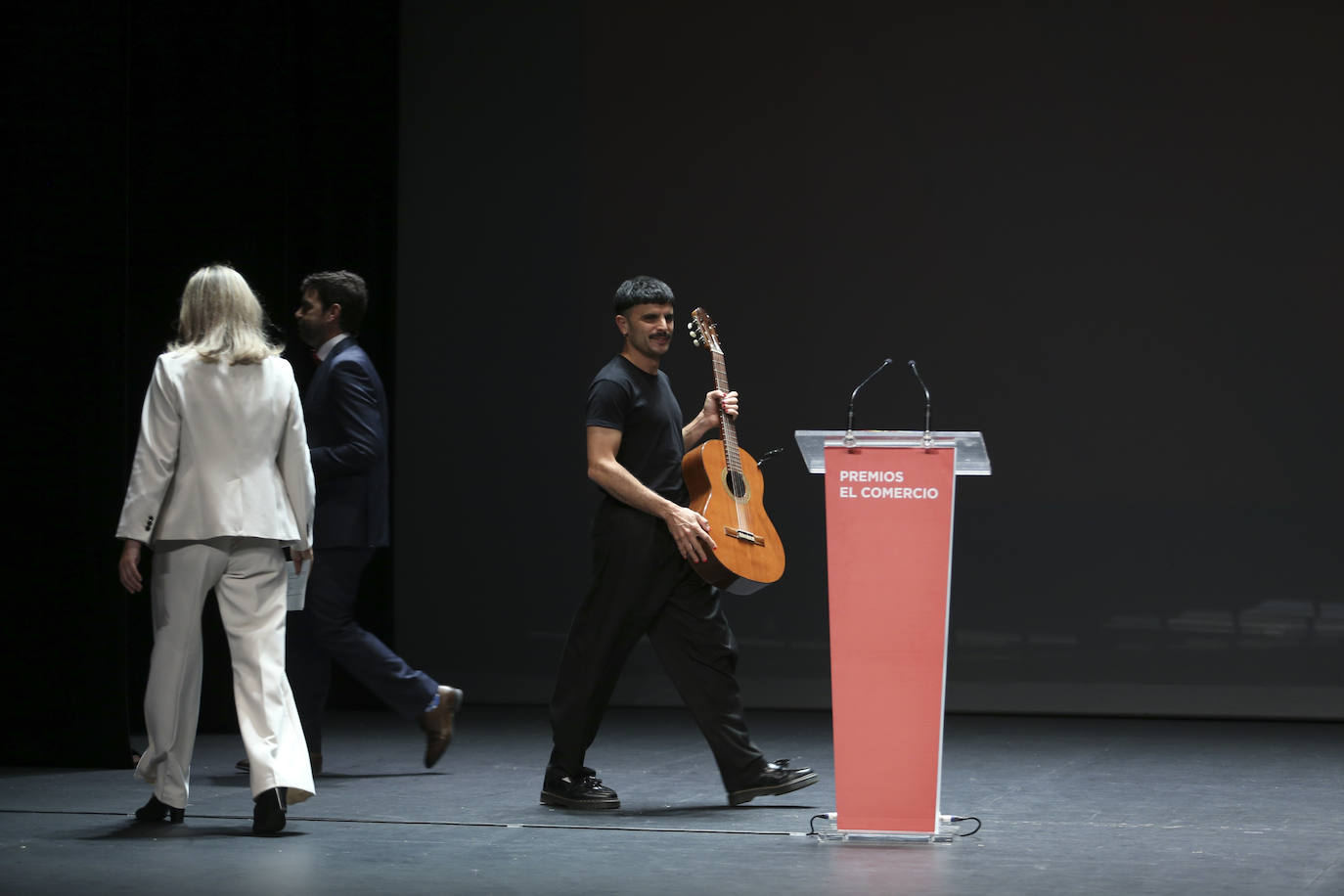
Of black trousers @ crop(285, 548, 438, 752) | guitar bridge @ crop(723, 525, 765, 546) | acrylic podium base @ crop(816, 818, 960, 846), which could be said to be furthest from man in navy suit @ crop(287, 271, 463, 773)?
acrylic podium base @ crop(816, 818, 960, 846)

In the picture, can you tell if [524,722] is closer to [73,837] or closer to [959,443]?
[73,837]

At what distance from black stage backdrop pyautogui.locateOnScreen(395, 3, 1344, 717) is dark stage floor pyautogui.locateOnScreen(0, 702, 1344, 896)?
836mm

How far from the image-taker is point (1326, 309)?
7.38 metres

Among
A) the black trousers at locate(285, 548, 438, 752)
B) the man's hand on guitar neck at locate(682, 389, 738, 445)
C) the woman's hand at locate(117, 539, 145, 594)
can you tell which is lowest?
the black trousers at locate(285, 548, 438, 752)

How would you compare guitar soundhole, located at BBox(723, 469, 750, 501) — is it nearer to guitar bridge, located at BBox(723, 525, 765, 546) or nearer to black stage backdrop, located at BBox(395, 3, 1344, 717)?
guitar bridge, located at BBox(723, 525, 765, 546)

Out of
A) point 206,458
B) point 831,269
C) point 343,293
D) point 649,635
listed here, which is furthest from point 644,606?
point 831,269

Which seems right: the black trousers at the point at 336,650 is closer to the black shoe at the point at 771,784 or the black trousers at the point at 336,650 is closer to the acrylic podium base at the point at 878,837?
the black shoe at the point at 771,784

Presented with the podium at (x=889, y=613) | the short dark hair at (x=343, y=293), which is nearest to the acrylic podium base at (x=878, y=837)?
the podium at (x=889, y=613)

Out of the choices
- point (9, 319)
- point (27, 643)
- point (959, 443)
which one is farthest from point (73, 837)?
point (959, 443)

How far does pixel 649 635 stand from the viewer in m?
5.20

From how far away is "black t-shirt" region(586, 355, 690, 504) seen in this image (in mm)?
5125

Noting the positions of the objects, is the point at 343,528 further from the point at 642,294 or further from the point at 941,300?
the point at 941,300

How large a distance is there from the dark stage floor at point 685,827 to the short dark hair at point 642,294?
150 cm

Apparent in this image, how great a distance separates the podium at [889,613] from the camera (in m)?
4.51
